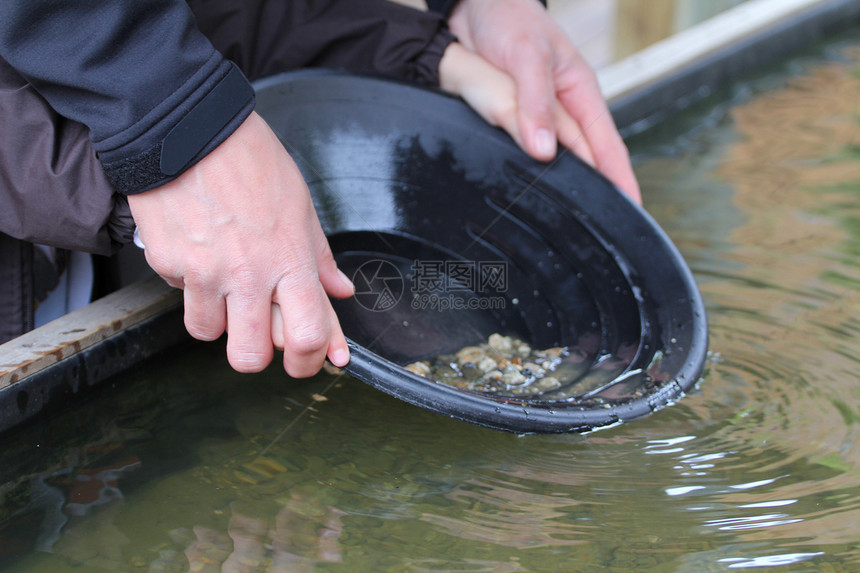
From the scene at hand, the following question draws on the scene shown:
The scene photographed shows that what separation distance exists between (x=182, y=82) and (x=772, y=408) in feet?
2.56

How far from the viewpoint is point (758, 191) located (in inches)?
62.5

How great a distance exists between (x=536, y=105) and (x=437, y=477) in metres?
0.55

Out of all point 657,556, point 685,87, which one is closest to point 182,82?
point 657,556

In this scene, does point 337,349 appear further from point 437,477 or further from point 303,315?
point 437,477

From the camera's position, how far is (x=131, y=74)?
674 mm

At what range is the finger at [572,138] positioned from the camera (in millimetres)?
1163

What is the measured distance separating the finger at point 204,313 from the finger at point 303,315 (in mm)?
60

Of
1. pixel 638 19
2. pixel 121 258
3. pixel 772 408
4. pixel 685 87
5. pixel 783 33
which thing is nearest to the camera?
pixel 772 408

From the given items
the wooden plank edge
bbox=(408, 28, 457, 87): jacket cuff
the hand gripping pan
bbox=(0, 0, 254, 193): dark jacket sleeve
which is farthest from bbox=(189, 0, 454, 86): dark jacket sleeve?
bbox=(0, 0, 254, 193): dark jacket sleeve

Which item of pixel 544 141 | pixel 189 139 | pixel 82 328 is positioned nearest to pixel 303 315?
pixel 189 139

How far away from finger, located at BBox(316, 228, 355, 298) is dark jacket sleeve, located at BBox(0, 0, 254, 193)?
15 cm

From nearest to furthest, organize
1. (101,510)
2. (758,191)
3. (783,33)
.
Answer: (101,510), (758,191), (783,33)

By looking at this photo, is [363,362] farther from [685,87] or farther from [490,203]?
[685,87]

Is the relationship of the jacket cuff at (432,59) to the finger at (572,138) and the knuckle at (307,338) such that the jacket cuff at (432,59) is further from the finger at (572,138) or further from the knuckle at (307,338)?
the knuckle at (307,338)
